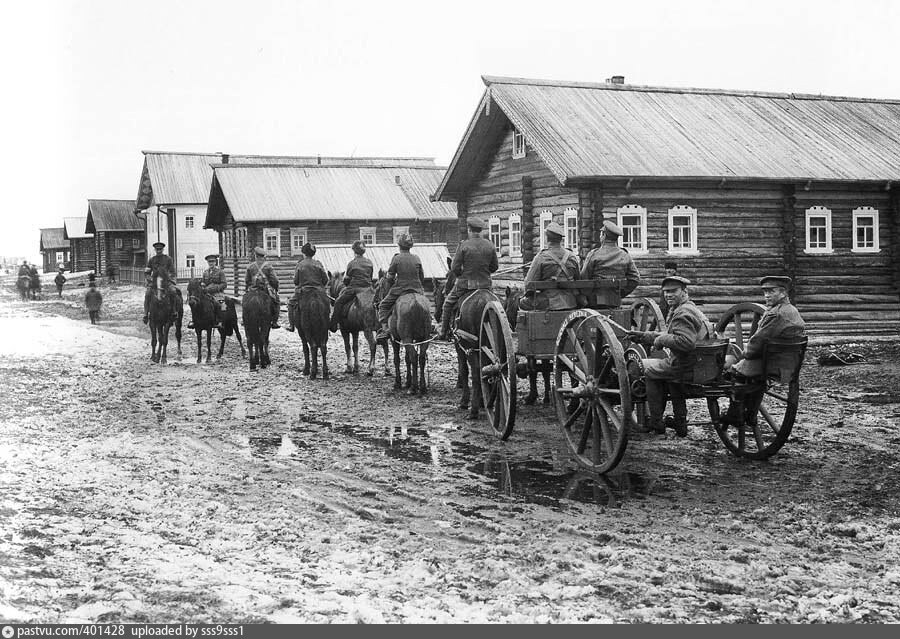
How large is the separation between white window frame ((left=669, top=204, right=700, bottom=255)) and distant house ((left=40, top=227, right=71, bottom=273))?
84111 mm

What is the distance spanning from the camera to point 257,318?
15.1 metres

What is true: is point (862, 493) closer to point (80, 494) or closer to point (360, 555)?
point (360, 555)

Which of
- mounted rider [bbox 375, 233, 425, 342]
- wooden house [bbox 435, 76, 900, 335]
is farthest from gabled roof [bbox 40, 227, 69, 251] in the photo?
mounted rider [bbox 375, 233, 425, 342]

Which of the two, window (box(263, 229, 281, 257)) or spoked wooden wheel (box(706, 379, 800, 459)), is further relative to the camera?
window (box(263, 229, 281, 257))

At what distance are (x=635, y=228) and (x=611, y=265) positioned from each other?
1050cm

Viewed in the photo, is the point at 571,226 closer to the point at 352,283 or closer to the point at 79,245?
the point at 352,283

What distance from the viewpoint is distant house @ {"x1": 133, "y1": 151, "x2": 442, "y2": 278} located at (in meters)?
54.3

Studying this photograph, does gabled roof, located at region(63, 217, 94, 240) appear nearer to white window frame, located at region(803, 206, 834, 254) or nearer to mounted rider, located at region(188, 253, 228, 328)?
mounted rider, located at region(188, 253, 228, 328)

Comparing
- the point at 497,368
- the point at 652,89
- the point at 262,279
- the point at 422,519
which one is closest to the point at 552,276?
the point at 497,368

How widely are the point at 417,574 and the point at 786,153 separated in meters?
18.8

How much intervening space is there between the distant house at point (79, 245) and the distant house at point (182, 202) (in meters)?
23.3

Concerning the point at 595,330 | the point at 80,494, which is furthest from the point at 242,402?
the point at 595,330

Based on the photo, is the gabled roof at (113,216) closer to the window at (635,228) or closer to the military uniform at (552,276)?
the window at (635,228)

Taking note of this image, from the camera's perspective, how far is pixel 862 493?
672 centimetres
